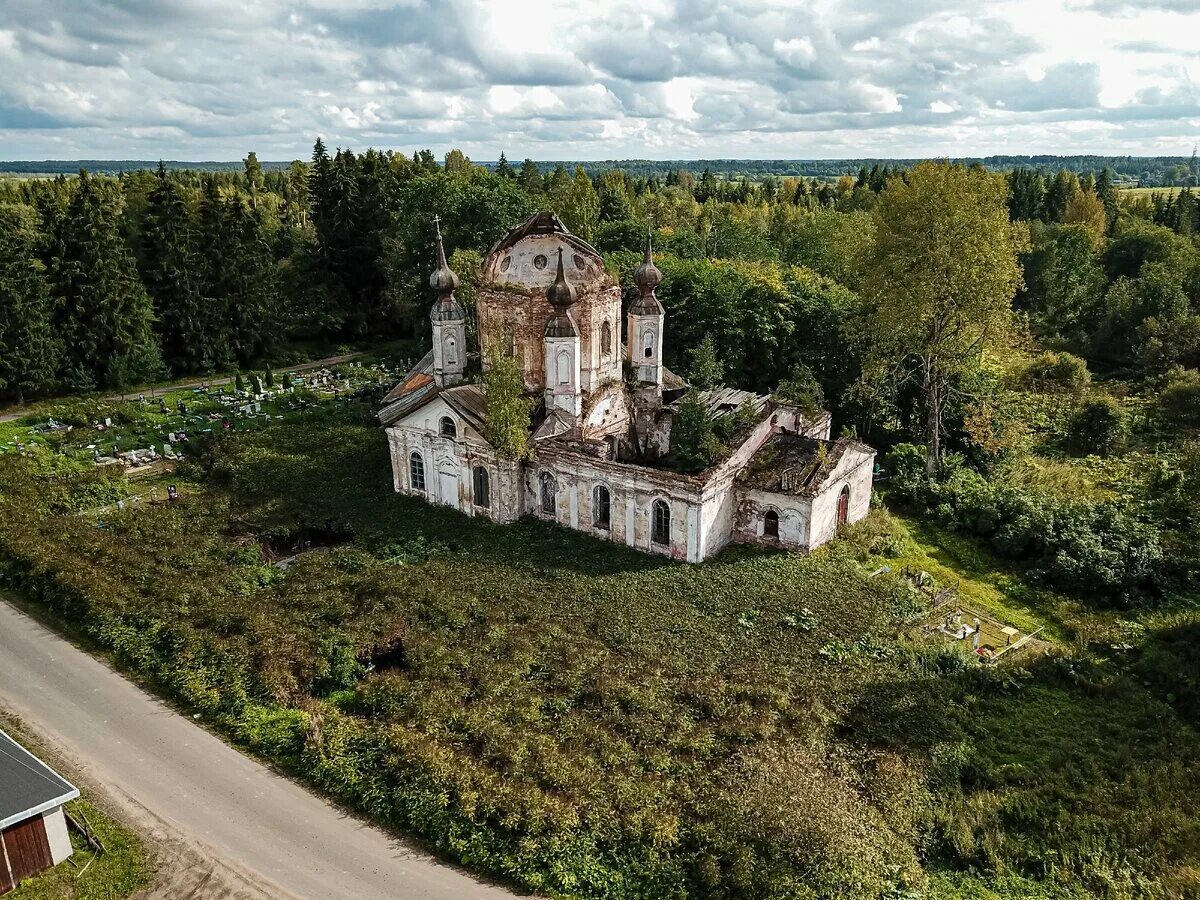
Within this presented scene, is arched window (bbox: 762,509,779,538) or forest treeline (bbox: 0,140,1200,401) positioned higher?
forest treeline (bbox: 0,140,1200,401)

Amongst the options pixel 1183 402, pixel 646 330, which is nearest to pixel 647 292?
pixel 646 330

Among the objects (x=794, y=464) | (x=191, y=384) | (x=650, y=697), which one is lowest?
(x=650, y=697)

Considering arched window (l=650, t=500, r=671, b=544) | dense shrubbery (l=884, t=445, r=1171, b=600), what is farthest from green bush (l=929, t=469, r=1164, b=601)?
arched window (l=650, t=500, r=671, b=544)

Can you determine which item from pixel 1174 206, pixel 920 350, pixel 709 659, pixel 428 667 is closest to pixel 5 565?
pixel 428 667

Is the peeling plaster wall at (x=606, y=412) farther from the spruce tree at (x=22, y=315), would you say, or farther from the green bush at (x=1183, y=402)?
the spruce tree at (x=22, y=315)

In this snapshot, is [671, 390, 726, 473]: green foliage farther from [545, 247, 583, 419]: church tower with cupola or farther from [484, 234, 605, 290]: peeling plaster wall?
[484, 234, 605, 290]: peeling plaster wall

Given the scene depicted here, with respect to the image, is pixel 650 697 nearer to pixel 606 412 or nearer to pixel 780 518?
pixel 780 518
